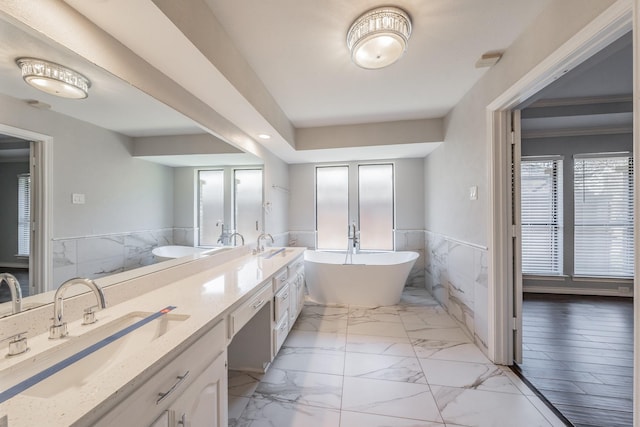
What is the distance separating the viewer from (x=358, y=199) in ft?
14.9

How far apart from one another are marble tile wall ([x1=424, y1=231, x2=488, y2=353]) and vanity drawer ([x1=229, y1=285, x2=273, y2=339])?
1862 mm

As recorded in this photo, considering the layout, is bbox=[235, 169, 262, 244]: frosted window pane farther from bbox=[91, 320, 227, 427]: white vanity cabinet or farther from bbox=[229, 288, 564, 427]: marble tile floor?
bbox=[91, 320, 227, 427]: white vanity cabinet

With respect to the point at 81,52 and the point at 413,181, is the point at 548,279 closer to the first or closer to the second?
the point at 413,181

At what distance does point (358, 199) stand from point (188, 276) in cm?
323

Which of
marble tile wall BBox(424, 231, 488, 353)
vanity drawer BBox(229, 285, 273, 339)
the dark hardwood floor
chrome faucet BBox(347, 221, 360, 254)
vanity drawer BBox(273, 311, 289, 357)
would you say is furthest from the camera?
chrome faucet BBox(347, 221, 360, 254)

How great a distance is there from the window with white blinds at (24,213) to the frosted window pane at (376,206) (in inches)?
157

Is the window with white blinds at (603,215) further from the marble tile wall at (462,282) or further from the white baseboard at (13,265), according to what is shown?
the white baseboard at (13,265)

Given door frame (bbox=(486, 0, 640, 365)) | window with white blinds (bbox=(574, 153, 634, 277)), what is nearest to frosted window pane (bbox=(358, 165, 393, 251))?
door frame (bbox=(486, 0, 640, 365))

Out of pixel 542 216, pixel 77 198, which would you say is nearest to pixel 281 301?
pixel 77 198

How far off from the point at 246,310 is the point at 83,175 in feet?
3.48

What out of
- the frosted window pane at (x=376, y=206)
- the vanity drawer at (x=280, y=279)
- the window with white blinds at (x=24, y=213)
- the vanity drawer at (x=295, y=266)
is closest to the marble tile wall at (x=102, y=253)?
the window with white blinds at (x=24, y=213)

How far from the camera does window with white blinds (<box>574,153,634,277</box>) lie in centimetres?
363

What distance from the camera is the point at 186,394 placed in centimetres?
96

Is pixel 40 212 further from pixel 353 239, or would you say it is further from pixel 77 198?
pixel 353 239
